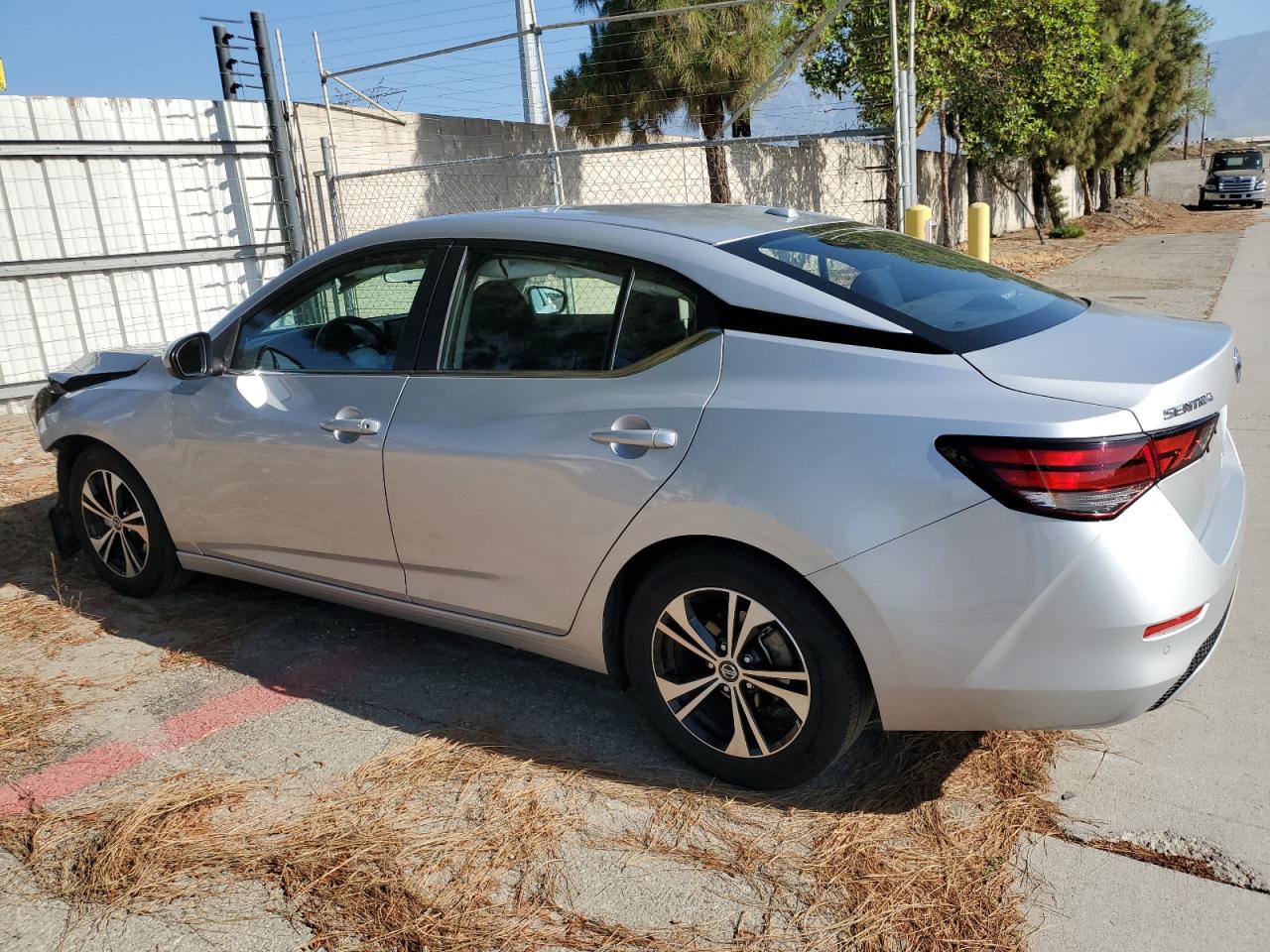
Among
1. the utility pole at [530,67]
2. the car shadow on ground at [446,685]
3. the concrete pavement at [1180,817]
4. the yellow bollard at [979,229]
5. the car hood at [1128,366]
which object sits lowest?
the concrete pavement at [1180,817]

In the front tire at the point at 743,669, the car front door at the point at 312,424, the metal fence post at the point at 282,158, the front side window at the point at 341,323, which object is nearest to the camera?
the front tire at the point at 743,669

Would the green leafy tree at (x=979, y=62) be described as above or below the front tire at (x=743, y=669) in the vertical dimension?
above

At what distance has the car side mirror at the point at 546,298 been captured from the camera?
327 cm

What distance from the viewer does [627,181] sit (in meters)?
15.8

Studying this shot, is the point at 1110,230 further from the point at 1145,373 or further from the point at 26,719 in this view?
the point at 26,719

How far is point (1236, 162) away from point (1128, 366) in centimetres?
4542

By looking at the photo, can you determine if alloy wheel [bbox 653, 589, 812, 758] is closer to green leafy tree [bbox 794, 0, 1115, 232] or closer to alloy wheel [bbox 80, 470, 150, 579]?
alloy wheel [bbox 80, 470, 150, 579]

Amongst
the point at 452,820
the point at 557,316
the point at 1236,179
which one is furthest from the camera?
the point at 1236,179

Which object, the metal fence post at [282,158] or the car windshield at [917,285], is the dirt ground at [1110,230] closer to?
the metal fence post at [282,158]

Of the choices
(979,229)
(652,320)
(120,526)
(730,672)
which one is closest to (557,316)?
(652,320)

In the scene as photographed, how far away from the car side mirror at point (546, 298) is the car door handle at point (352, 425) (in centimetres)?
64

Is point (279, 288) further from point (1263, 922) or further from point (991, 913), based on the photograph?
point (1263, 922)

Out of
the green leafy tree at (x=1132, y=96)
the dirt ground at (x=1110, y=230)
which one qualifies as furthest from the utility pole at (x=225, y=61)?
the green leafy tree at (x=1132, y=96)

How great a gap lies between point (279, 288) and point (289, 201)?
706 cm
